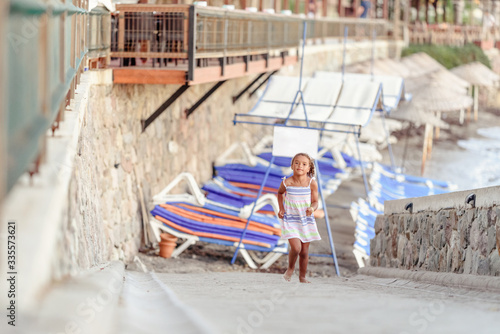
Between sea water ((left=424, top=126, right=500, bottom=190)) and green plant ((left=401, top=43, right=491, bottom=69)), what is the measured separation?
10168 mm

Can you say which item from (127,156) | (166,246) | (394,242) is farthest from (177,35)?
(394,242)

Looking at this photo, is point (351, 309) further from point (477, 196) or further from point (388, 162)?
point (388, 162)

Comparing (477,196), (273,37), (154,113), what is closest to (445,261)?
(477,196)

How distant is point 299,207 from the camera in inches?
267

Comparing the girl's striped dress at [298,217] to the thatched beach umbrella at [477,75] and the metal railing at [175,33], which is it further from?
the thatched beach umbrella at [477,75]

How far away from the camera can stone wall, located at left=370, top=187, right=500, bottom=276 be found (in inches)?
229

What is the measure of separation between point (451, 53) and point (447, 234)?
1517 inches

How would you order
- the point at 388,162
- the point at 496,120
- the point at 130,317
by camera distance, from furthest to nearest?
the point at 496,120 < the point at 388,162 < the point at 130,317

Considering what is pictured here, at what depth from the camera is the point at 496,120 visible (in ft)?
122

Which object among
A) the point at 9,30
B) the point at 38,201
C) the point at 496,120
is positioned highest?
the point at 9,30

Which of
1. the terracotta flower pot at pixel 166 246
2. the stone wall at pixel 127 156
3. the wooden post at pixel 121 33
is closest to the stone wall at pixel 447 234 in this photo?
the stone wall at pixel 127 156

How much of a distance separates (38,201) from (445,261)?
14.8 feet

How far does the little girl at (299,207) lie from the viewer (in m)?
6.71

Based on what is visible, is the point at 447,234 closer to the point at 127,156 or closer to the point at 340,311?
the point at 340,311
